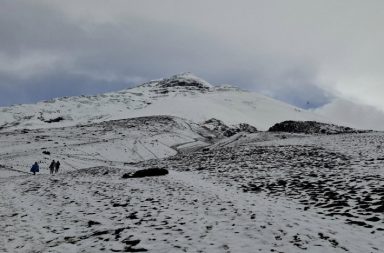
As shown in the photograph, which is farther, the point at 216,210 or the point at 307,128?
Answer: the point at 307,128

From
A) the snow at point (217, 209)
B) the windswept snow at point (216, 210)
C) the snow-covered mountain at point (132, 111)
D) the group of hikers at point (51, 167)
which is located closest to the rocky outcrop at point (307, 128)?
the snow at point (217, 209)

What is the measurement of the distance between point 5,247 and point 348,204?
12876mm

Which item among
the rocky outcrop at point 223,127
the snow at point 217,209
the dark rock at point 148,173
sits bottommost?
the snow at point 217,209

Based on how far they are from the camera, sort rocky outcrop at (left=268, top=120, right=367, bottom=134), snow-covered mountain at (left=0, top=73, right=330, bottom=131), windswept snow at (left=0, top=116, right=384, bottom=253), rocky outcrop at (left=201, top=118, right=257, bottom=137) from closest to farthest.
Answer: windswept snow at (left=0, top=116, right=384, bottom=253) → rocky outcrop at (left=268, top=120, right=367, bottom=134) → rocky outcrop at (left=201, top=118, right=257, bottom=137) → snow-covered mountain at (left=0, top=73, right=330, bottom=131)

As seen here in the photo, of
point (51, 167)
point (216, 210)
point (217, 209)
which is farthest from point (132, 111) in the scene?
point (216, 210)

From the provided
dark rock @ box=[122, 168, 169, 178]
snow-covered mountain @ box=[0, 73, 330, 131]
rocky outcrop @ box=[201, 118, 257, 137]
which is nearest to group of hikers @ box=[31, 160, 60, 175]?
dark rock @ box=[122, 168, 169, 178]

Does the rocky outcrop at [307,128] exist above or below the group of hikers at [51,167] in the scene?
above

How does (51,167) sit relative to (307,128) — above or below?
below

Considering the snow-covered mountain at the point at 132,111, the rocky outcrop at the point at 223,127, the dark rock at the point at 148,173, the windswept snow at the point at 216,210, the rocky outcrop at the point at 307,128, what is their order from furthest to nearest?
1. the snow-covered mountain at the point at 132,111
2. the rocky outcrop at the point at 223,127
3. the rocky outcrop at the point at 307,128
4. the dark rock at the point at 148,173
5. the windswept snow at the point at 216,210

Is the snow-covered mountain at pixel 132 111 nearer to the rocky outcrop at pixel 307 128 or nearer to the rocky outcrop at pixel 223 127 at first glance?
the rocky outcrop at pixel 223 127

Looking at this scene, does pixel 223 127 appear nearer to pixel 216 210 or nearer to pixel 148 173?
pixel 148 173

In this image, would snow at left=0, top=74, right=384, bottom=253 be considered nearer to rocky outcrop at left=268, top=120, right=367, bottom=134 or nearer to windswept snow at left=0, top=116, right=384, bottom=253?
windswept snow at left=0, top=116, right=384, bottom=253

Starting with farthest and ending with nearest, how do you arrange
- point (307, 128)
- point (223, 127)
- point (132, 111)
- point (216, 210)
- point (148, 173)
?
point (132, 111)
point (223, 127)
point (307, 128)
point (148, 173)
point (216, 210)

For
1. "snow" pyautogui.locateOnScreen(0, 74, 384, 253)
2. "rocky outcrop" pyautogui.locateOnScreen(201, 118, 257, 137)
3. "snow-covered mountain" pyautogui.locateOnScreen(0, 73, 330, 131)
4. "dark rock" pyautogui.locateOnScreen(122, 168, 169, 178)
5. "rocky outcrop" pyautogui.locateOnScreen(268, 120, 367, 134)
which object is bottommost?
"snow" pyautogui.locateOnScreen(0, 74, 384, 253)
